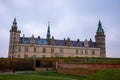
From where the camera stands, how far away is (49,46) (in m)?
100

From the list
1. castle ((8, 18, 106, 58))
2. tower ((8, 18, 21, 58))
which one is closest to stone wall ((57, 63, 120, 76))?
castle ((8, 18, 106, 58))

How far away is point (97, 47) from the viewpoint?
359ft

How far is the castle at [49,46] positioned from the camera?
9688cm

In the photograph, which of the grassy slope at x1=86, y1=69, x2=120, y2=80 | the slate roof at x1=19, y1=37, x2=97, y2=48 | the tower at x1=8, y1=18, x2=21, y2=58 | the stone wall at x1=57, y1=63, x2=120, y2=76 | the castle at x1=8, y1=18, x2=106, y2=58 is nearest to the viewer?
the grassy slope at x1=86, y1=69, x2=120, y2=80

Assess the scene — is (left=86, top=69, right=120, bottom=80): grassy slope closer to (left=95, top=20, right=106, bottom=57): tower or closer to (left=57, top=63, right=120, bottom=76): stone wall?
(left=57, top=63, right=120, bottom=76): stone wall

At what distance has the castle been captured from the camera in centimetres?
9688

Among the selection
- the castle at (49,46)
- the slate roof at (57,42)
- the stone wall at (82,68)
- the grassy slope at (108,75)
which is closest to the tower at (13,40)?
the castle at (49,46)

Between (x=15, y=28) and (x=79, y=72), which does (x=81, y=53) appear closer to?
(x=15, y=28)

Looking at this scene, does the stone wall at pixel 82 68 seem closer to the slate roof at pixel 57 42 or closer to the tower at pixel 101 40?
the slate roof at pixel 57 42

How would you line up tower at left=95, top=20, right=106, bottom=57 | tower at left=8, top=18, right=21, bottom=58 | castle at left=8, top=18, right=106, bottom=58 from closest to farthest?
tower at left=8, top=18, right=21, bottom=58, castle at left=8, top=18, right=106, bottom=58, tower at left=95, top=20, right=106, bottom=57

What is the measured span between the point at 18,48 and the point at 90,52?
32084 millimetres

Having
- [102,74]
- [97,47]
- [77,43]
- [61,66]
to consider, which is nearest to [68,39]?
[77,43]

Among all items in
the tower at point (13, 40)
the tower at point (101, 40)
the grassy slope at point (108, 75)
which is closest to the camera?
the grassy slope at point (108, 75)

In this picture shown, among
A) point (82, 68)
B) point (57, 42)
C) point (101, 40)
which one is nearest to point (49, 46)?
point (57, 42)
